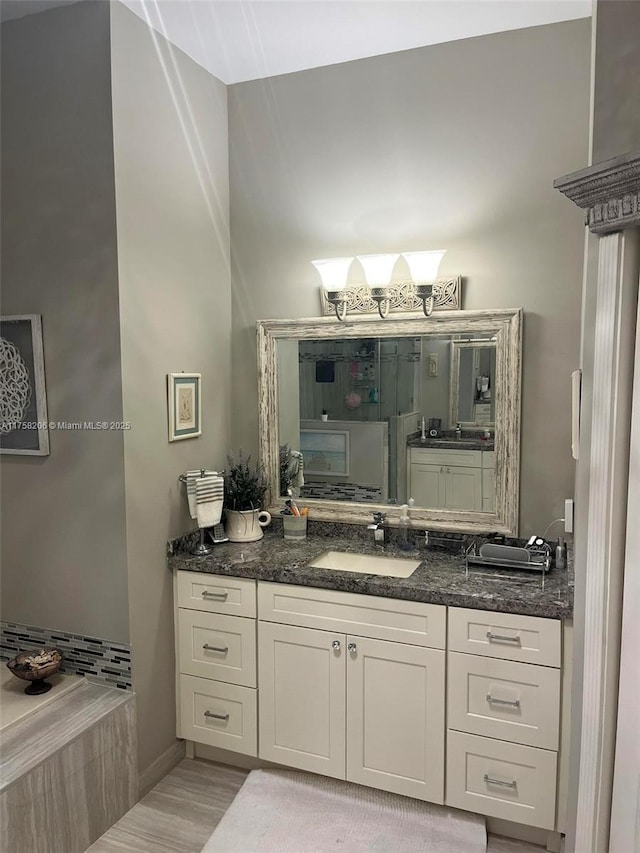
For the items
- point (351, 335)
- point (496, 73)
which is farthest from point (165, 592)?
point (496, 73)

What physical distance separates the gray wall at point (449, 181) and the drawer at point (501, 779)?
33.2 inches

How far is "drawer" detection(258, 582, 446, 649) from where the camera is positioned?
2250 millimetres

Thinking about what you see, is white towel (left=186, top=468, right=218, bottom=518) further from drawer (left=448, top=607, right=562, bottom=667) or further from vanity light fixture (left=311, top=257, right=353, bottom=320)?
drawer (left=448, top=607, right=562, bottom=667)

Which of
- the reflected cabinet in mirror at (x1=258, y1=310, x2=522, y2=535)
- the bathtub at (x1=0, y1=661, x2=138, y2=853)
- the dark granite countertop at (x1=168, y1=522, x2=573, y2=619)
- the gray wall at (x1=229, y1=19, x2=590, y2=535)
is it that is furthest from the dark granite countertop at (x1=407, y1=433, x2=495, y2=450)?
the bathtub at (x1=0, y1=661, x2=138, y2=853)

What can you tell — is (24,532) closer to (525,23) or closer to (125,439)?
(125,439)

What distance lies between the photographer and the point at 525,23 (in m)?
2.44

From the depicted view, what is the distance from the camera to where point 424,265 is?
258cm

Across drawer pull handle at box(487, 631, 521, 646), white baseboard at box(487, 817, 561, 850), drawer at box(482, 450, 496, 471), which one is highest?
drawer at box(482, 450, 496, 471)

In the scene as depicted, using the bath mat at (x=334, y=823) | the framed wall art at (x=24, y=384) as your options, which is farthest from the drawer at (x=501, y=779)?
the framed wall art at (x=24, y=384)

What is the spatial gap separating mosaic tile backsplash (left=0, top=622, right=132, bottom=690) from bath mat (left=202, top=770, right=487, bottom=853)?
0.63 meters

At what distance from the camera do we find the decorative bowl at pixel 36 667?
7.64 feet

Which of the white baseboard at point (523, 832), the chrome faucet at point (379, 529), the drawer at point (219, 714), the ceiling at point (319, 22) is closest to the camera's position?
the white baseboard at point (523, 832)

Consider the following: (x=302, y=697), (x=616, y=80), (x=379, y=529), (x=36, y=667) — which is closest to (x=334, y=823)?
(x=302, y=697)

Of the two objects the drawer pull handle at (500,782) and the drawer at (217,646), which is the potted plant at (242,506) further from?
the drawer pull handle at (500,782)
